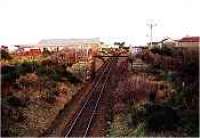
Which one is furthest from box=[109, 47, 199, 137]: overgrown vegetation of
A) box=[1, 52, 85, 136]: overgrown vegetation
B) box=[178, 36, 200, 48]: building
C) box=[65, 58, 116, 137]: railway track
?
box=[178, 36, 200, 48]: building

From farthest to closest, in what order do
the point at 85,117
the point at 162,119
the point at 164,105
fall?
the point at 85,117 → the point at 164,105 → the point at 162,119

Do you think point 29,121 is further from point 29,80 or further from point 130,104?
point 29,80

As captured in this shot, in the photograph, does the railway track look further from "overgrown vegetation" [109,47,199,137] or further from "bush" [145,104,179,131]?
"bush" [145,104,179,131]

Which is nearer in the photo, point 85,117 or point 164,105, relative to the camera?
point 164,105

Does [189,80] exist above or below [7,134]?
above

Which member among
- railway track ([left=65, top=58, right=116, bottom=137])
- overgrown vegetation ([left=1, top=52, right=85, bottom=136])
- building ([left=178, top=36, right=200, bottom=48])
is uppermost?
building ([left=178, top=36, right=200, bottom=48])

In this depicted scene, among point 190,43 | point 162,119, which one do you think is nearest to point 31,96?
point 162,119

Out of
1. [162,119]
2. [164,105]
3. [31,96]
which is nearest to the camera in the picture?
[162,119]

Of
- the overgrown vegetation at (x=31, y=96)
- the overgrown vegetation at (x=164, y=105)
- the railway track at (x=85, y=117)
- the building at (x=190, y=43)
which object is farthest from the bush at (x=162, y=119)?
the building at (x=190, y=43)

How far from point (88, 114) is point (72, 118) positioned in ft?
4.65

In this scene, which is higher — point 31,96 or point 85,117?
point 31,96

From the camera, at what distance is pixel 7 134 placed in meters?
20.2

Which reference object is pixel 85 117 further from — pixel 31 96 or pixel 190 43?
pixel 190 43

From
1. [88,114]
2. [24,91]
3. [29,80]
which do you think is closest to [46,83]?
[29,80]
